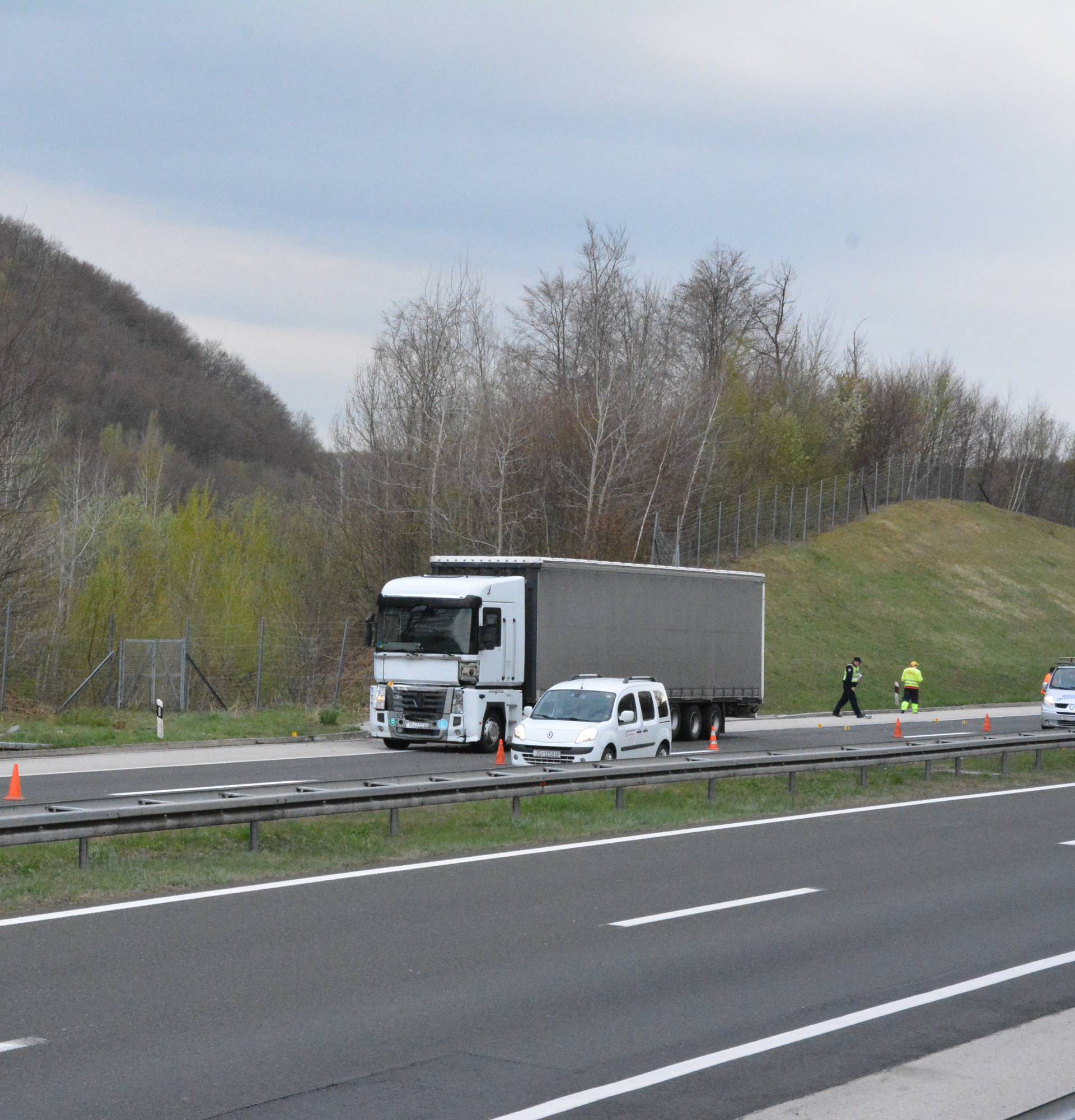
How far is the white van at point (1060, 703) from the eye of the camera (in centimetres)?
3603

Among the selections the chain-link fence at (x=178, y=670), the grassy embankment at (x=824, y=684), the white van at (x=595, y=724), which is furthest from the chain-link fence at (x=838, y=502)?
the white van at (x=595, y=724)

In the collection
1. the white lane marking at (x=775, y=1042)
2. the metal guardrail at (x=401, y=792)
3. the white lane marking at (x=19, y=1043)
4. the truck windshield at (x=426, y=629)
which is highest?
the truck windshield at (x=426, y=629)

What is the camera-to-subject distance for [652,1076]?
6.70 metres

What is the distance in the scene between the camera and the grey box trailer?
2942 centimetres

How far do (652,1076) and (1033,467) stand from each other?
98.7 m

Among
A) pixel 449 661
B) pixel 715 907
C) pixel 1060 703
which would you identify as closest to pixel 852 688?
pixel 1060 703

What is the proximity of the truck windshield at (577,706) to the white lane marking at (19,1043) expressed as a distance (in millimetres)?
16075

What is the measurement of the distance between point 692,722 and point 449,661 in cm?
754

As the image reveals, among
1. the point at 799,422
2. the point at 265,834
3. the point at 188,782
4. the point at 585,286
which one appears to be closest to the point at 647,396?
the point at 585,286

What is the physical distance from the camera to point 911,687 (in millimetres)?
44656

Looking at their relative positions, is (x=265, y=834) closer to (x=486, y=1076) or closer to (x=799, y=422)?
(x=486, y=1076)

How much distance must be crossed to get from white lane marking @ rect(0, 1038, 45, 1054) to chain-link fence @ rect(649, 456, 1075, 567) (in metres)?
45.8

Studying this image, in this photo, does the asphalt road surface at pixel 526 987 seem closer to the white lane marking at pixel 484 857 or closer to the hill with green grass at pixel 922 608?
the white lane marking at pixel 484 857

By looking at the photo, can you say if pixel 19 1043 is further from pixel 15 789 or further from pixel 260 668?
pixel 260 668
